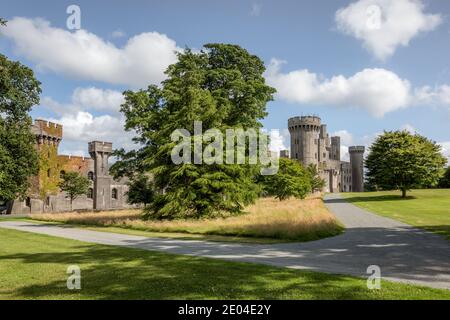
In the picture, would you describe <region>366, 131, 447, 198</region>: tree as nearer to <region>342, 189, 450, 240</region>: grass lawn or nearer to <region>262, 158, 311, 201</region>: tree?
<region>342, 189, 450, 240</region>: grass lawn

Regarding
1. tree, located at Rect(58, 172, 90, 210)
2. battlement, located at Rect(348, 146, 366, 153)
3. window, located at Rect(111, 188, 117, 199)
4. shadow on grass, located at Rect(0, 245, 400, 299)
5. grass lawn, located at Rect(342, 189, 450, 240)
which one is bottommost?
grass lawn, located at Rect(342, 189, 450, 240)

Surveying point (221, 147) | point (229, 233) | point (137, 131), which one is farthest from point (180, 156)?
point (229, 233)

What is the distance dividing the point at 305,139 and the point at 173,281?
94788 mm

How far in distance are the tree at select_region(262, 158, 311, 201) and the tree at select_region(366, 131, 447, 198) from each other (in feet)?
32.4

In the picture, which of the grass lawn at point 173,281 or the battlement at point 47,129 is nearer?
the grass lawn at point 173,281

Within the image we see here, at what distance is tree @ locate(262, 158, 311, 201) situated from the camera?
47.4m

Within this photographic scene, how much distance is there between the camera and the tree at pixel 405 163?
47.8m

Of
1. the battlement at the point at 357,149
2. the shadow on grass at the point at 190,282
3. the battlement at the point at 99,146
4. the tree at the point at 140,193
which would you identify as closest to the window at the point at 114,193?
the battlement at the point at 99,146

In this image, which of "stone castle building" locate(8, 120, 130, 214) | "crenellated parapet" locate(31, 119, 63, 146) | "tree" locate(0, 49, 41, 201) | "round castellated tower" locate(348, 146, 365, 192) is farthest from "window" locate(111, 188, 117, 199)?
"round castellated tower" locate(348, 146, 365, 192)

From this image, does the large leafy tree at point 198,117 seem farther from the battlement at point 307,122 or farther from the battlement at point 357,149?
the battlement at point 357,149

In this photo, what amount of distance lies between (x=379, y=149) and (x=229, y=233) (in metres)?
39.2

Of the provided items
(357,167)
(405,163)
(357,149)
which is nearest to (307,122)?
(357,149)

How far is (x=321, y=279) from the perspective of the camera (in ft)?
29.0

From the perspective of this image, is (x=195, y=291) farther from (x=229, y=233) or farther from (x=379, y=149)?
(x=379, y=149)
